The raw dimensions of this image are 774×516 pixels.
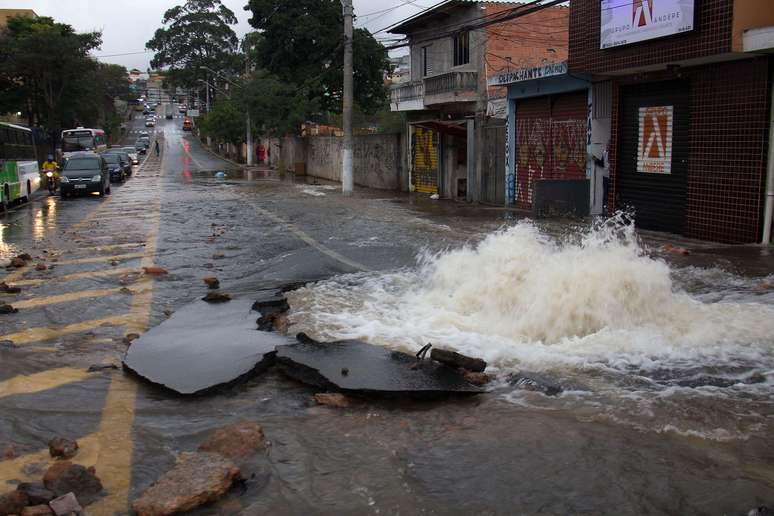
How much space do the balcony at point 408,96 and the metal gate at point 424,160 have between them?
1800 millimetres

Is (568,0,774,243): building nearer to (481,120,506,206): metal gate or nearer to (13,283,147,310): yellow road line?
(481,120,506,206): metal gate

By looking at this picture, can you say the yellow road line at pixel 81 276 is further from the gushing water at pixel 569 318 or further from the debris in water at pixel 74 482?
the debris in water at pixel 74 482

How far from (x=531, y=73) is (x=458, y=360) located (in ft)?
52.4

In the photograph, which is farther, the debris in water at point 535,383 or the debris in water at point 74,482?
the debris in water at point 535,383

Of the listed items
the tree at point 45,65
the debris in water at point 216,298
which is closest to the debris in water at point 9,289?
the debris in water at point 216,298

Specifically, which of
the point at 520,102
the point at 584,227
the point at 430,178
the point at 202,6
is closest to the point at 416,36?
the point at 430,178

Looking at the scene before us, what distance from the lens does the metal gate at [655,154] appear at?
1576 cm

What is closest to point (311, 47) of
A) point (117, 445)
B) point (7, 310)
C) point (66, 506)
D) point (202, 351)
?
point (7, 310)

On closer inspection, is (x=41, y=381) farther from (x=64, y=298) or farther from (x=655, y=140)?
(x=655, y=140)

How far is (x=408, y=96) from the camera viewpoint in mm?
32469

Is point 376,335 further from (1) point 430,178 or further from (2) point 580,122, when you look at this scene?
(1) point 430,178

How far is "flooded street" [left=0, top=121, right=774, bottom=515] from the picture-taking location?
4.15m

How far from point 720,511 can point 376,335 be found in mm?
3909

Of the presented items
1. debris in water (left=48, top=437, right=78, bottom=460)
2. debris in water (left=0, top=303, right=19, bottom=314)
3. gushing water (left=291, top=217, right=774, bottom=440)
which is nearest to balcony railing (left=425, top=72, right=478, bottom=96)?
gushing water (left=291, top=217, right=774, bottom=440)
